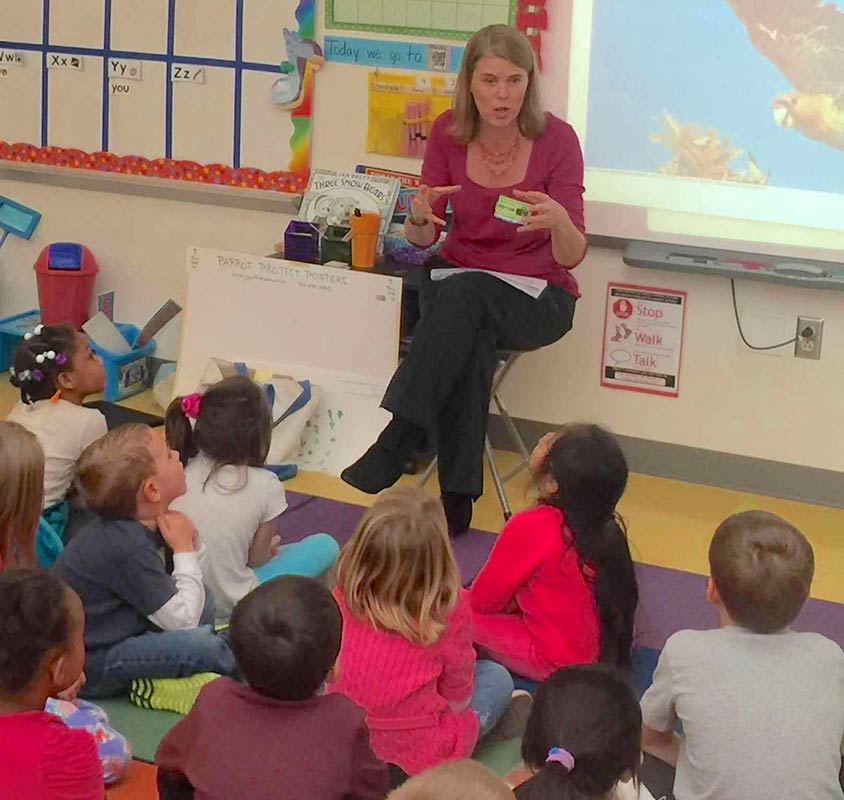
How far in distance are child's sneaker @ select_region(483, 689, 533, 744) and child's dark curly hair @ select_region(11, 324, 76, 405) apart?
1270 millimetres

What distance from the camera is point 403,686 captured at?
2.15m

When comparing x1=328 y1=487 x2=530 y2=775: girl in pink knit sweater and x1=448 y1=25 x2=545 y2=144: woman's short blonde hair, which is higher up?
x1=448 y1=25 x2=545 y2=144: woman's short blonde hair

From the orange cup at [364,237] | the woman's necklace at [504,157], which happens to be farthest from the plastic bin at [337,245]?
the woman's necklace at [504,157]

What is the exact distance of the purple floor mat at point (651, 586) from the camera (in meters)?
3.02

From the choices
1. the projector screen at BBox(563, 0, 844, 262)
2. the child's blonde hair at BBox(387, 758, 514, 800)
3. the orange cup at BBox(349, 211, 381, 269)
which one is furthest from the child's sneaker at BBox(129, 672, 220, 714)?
the projector screen at BBox(563, 0, 844, 262)

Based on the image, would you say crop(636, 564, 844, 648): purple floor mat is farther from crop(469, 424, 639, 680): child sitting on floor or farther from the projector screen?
the projector screen

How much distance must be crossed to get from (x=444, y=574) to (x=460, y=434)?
1177mm

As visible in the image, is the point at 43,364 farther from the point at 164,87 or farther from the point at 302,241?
the point at 164,87

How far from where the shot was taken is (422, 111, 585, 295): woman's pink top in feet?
11.6

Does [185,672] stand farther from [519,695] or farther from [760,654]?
[760,654]

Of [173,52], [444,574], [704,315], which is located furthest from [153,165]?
[444,574]

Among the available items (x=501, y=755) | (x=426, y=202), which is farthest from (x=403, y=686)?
(x=426, y=202)

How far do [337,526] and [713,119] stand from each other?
1.50 metres

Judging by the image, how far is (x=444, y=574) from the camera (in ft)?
7.22
